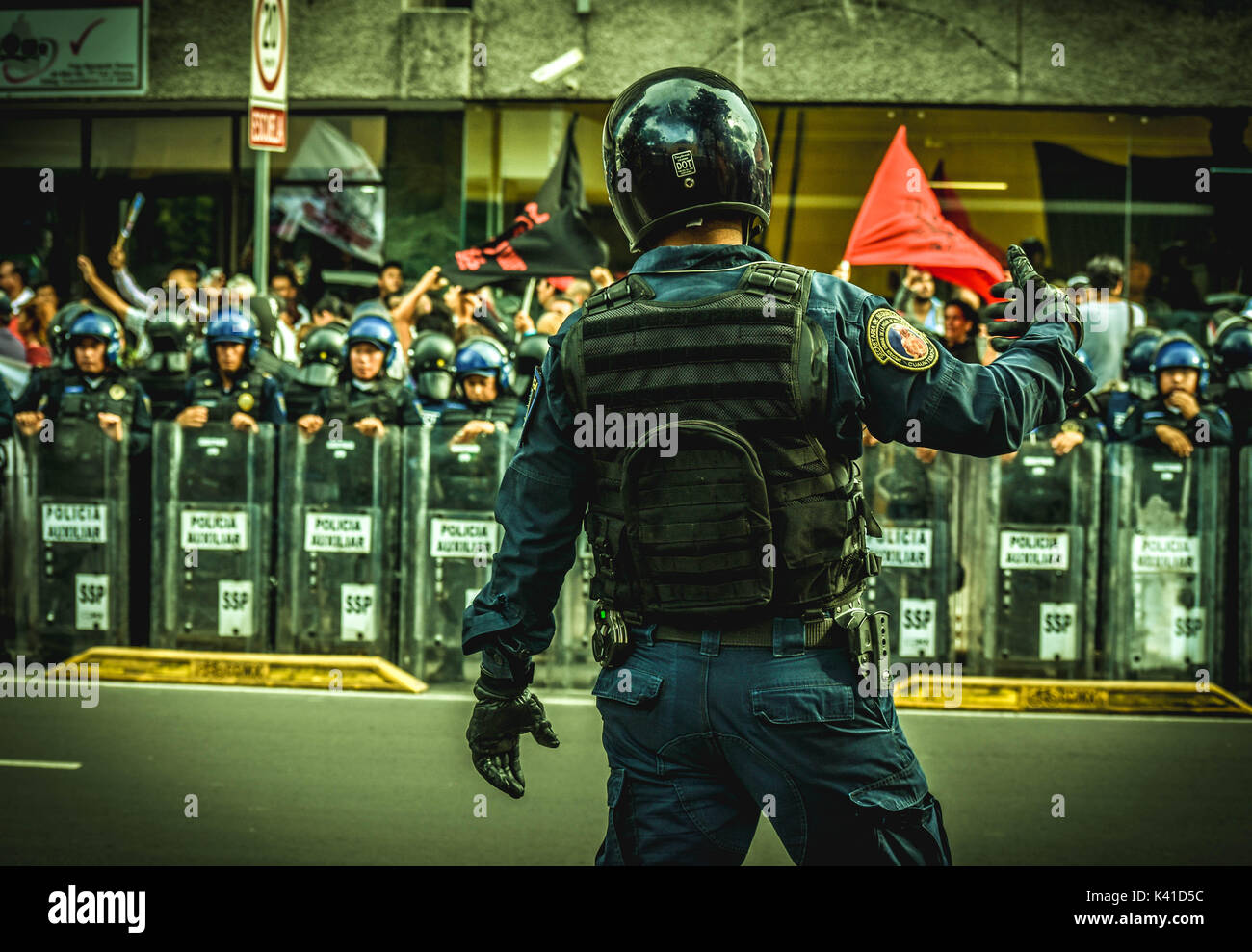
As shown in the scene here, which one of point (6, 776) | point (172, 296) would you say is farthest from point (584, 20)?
point (6, 776)

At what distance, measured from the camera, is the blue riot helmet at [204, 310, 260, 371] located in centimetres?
866

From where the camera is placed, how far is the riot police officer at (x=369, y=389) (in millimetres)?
8516

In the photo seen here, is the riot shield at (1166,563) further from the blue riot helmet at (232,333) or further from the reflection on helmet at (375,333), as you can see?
the blue riot helmet at (232,333)

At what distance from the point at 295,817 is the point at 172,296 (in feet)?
23.6

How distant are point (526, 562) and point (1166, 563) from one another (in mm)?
5809

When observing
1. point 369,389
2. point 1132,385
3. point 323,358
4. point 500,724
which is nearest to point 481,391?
point 369,389

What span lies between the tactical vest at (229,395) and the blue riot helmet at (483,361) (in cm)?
124

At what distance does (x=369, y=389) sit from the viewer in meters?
8.58

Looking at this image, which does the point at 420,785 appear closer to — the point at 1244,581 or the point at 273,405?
the point at 273,405

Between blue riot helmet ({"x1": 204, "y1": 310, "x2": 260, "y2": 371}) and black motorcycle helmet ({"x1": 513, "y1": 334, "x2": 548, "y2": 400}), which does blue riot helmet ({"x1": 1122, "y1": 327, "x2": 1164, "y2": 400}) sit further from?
blue riot helmet ({"x1": 204, "y1": 310, "x2": 260, "y2": 371})

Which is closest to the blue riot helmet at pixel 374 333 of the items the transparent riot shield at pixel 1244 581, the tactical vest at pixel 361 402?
the tactical vest at pixel 361 402

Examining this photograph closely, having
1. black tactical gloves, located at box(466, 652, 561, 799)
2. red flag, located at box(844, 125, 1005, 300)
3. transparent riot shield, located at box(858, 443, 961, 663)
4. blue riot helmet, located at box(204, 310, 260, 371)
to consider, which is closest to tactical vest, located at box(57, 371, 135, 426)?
blue riot helmet, located at box(204, 310, 260, 371)
